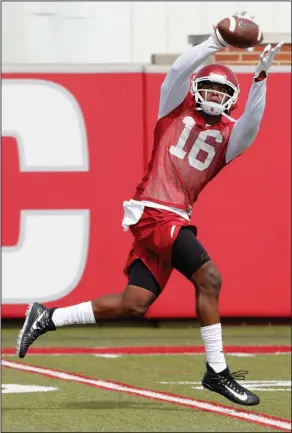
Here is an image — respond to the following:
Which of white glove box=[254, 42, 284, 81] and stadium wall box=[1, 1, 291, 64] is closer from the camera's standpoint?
white glove box=[254, 42, 284, 81]

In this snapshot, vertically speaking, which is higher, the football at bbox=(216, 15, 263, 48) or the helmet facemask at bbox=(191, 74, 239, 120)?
the football at bbox=(216, 15, 263, 48)

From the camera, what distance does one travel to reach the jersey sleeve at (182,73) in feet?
25.1

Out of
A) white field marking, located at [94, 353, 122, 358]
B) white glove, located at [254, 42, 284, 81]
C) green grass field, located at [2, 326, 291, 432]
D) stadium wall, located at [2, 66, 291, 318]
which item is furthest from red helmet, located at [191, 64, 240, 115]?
stadium wall, located at [2, 66, 291, 318]

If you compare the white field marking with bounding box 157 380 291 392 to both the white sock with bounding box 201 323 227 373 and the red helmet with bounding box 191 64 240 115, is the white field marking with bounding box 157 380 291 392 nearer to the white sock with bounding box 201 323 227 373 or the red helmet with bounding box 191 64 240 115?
the white sock with bounding box 201 323 227 373

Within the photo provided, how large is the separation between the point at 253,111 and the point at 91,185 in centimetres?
A: 490

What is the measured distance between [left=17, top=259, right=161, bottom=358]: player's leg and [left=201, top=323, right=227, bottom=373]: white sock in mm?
370

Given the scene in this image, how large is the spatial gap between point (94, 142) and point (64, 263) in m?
1.06

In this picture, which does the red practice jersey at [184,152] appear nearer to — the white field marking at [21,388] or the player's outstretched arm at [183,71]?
the player's outstretched arm at [183,71]

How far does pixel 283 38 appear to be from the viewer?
1316 centimetres

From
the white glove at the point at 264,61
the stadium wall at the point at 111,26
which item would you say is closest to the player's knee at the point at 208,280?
the white glove at the point at 264,61

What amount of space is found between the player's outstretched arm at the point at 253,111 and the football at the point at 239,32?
0.29ft

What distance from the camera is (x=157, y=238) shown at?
8.00 meters

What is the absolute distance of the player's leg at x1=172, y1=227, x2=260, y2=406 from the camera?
7867 millimetres

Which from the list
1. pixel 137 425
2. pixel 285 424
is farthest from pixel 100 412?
pixel 285 424
